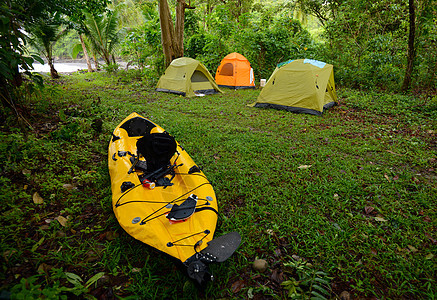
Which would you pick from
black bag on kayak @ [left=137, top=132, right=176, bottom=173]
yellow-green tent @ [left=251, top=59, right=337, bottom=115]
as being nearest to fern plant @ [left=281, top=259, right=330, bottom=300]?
black bag on kayak @ [left=137, top=132, right=176, bottom=173]

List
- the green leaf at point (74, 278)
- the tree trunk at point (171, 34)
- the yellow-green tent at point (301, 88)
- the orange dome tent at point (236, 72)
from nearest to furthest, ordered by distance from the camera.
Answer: the green leaf at point (74, 278)
the yellow-green tent at point (301, 88)
the tree trunk at point (171, 34)
the orange dome tent at point (236, 72)

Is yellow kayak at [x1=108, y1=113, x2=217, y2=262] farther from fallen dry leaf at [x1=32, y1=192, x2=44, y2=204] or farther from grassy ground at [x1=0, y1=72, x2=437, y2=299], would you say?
fallen dry leaf at [x1=32, y1=192, x2=44, y2=204]

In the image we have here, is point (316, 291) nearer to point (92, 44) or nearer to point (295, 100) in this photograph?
point (295, 100)

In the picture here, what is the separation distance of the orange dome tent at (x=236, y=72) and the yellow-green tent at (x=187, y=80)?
58.9 inches

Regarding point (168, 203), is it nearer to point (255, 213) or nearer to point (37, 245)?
point (255, 213)

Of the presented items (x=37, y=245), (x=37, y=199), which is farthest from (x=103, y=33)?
(x=37, y=245)

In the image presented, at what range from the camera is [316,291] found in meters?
1.99

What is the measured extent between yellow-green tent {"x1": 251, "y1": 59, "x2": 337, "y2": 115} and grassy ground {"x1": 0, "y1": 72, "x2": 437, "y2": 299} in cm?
156

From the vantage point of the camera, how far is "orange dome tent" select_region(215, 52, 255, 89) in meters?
11.2

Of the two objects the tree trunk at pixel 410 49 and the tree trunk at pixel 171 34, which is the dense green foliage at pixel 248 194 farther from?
the tree trunk at pixel 171 34

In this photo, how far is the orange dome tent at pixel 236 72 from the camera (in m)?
11.2

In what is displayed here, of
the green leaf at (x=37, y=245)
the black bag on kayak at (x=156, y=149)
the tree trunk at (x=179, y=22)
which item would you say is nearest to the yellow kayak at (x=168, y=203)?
the black bag on kayak at (x=156, y=149)

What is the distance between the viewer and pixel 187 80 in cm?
944

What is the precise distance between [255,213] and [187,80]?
7.86 meters
